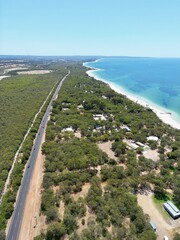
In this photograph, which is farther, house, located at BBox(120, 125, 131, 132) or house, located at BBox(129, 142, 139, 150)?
house, located at BBox(120, 125, 131, 132)

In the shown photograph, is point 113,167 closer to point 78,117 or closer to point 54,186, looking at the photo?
point 54,186

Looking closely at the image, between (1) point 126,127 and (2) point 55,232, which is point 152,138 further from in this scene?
(2) point 55,232

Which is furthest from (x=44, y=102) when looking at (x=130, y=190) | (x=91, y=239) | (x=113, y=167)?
(x=91, y=239)

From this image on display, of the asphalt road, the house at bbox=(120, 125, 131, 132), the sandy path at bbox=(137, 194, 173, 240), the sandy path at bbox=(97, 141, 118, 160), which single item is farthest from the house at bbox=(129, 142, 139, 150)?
the asphalt road

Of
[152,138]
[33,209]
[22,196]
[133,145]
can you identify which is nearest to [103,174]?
[33,209]

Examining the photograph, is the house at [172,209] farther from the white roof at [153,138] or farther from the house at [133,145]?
the white roof at [153,138]

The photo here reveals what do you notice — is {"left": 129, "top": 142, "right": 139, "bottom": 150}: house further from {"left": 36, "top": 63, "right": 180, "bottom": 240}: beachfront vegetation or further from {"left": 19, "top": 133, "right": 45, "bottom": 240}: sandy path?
{"left": 19, "top": 133, "right": 45, "bottom": 240}: sandy path

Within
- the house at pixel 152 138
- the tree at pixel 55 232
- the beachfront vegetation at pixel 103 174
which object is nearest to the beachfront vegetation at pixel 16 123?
the beachfront vegetation at pixel 103 174
